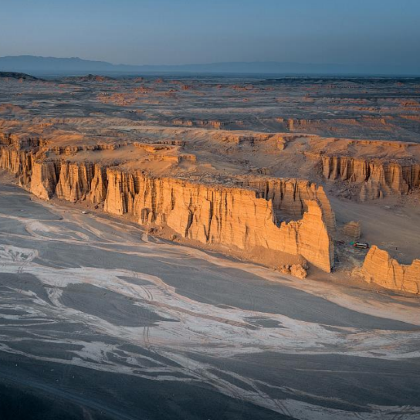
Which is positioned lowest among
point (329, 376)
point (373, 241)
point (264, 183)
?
point (329, 376)

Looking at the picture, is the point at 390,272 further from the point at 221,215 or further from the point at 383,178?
the point at 383,178

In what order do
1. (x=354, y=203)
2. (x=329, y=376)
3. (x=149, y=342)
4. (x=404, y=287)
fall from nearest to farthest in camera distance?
(x=329, y=376), (x=149, y=342), (x=404, y=287), (x=354, y=203)

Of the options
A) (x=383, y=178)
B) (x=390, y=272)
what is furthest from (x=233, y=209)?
(x=383, y=178)

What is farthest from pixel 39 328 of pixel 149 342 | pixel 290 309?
pixel 290 309

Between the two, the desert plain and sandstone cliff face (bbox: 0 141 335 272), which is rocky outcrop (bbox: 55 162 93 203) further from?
sandstone cliff face (bbox: 0 141 335 272)

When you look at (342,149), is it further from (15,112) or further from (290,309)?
(15,112)
